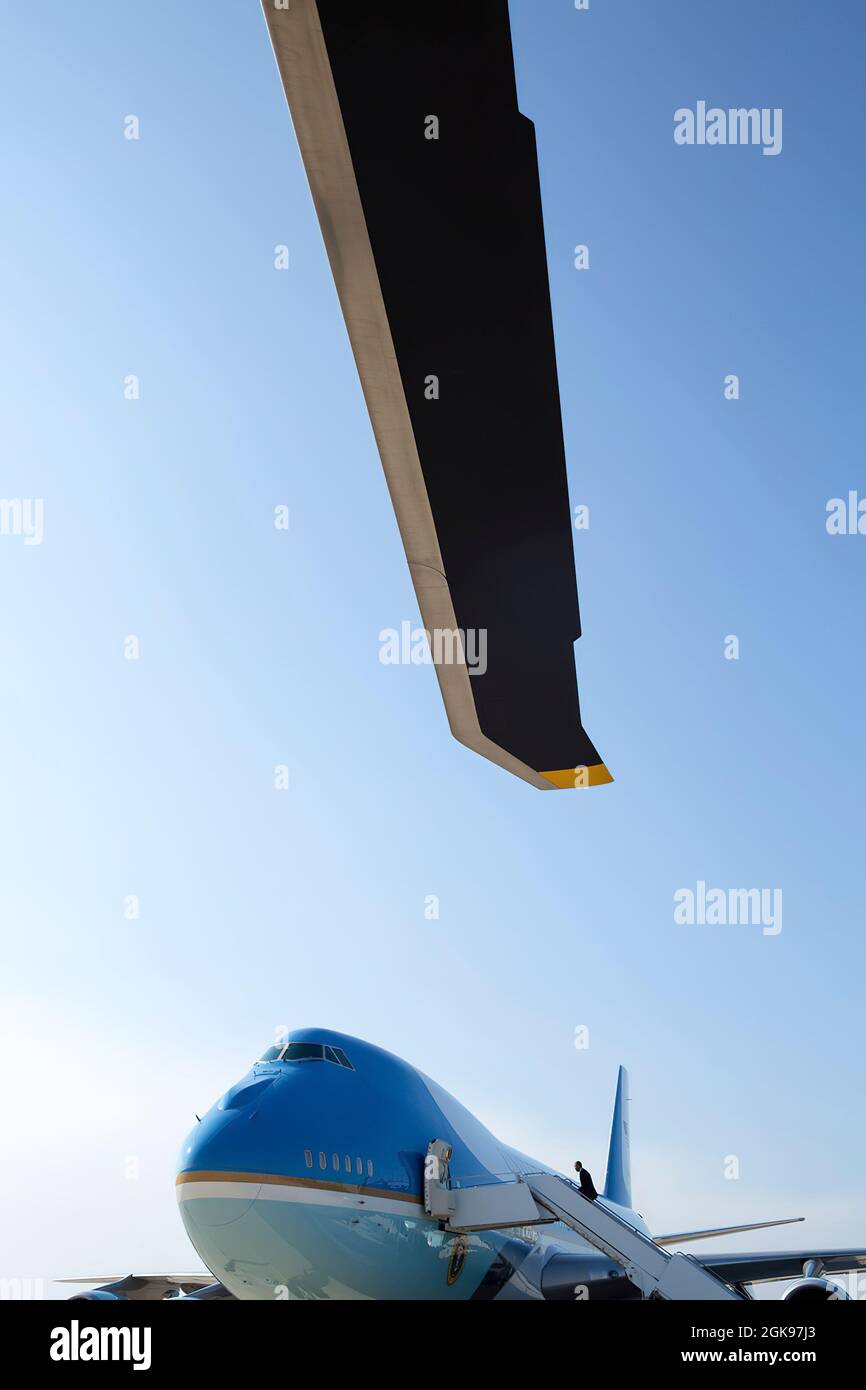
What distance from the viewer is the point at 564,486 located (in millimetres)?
2393

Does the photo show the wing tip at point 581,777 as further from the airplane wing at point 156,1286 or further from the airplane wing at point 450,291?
the airplane wing at point 156,1286

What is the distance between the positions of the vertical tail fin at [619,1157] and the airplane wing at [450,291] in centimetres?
4025

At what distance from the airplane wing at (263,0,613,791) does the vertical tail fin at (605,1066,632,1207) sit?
40.2 meters

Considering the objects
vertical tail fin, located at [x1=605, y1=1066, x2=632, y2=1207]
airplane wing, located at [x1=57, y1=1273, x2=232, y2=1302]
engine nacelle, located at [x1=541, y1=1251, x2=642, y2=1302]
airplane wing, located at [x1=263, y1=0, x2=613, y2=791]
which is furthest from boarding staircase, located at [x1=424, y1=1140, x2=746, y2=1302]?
vertical tail fin, located at [x1=605, y1=1066, x2=632, y2=1207]

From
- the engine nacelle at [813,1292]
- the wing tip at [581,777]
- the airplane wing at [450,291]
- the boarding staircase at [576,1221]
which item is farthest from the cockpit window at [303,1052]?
the airplane wing at [450,291]

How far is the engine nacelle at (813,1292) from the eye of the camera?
16938 mm

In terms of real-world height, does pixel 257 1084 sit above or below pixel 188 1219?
above

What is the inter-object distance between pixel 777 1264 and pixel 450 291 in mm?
28195

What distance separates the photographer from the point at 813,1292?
56.5 ft

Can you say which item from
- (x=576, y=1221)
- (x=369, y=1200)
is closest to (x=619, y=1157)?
(x=576, y=1221)

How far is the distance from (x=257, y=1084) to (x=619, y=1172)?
3021 centimetres

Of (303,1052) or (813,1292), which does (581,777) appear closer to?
(303,1052)
